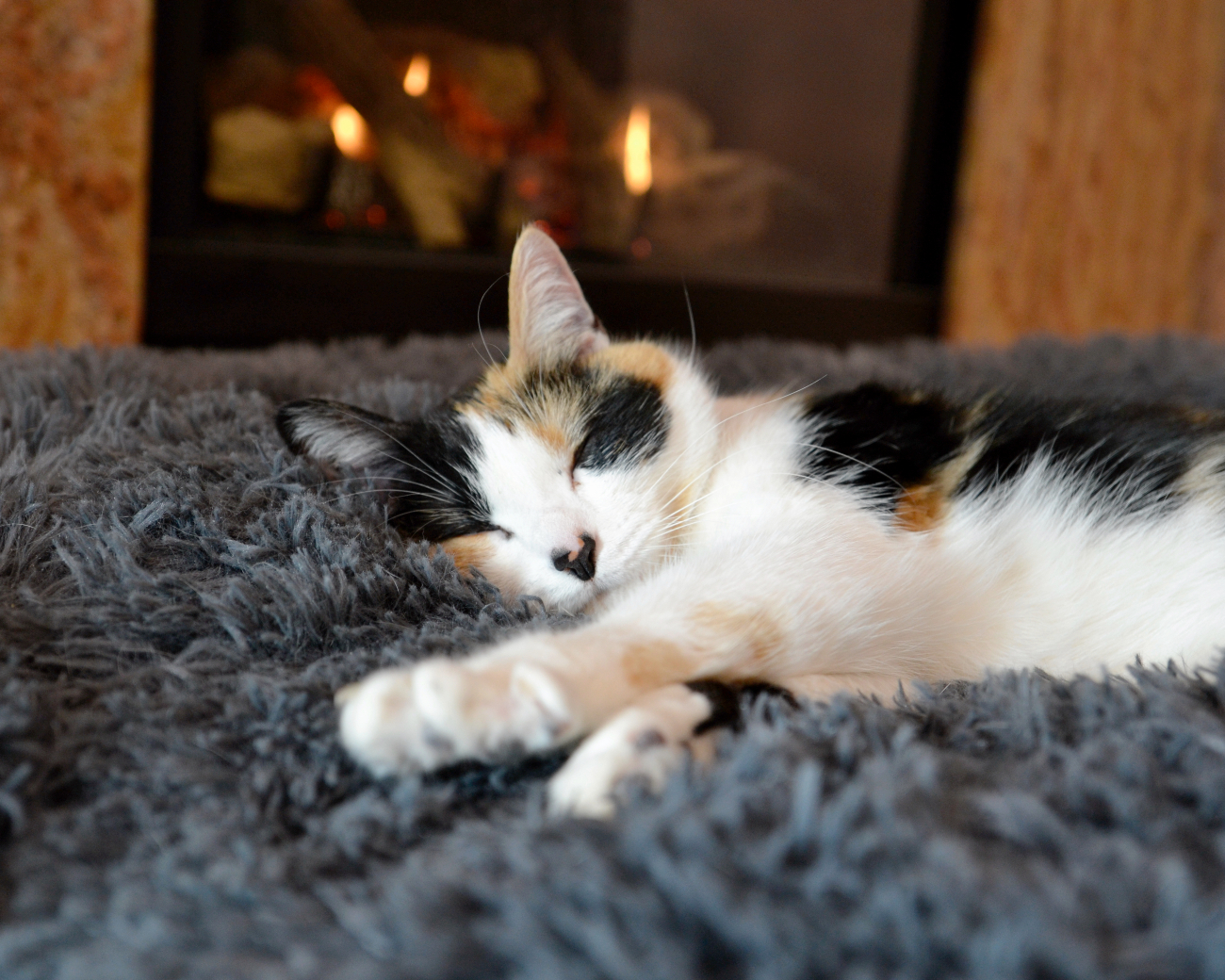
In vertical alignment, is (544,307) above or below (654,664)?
above

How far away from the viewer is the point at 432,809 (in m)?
0.51

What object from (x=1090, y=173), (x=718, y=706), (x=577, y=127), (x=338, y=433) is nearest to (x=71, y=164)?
(x=338, y=433)

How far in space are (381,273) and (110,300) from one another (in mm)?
493

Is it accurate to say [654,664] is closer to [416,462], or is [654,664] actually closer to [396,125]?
[416,462]

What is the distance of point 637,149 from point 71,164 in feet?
4.31

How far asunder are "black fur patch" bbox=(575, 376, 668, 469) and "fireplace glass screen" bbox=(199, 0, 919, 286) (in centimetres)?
117

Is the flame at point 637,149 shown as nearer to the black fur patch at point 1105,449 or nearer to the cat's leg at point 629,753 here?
the black fur patch at point 1105,449

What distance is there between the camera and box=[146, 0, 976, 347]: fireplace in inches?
68.0

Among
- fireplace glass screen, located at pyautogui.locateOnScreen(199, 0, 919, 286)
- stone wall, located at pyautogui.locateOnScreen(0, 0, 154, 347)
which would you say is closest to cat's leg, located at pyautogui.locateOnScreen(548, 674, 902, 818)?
stone wall, located at pyautogui.locateOnScreen(0, 0, 154, 347)

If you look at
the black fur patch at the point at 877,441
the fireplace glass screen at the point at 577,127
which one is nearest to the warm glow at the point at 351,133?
the fireplace glass screen at the point at 577,127

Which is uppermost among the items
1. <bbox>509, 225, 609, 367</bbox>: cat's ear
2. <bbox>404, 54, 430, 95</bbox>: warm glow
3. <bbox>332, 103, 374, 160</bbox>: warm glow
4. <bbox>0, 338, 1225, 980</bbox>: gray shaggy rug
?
<bbox>404, 54, 430, 95</bbox>: warm glow

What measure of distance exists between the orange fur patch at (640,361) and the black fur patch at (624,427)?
33 millimetres

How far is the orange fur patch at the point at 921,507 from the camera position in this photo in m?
0.84

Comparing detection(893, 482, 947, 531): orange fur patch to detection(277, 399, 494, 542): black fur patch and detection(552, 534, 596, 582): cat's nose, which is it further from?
detection(277, 399, 494, 542): black fur patch
